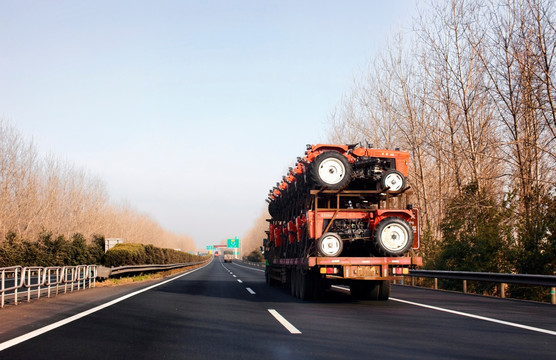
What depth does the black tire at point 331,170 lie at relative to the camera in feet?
38.8

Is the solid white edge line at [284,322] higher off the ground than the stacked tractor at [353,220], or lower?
lower

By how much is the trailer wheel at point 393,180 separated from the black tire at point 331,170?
0.83 meters

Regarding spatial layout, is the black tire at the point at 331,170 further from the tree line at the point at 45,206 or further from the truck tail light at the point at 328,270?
the tree line at the point at 45,206

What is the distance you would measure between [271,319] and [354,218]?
3891mm

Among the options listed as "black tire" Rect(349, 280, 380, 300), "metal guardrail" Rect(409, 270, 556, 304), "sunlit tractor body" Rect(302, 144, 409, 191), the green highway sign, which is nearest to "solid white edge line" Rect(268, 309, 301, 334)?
"sunlit tractor body" Rect(302, 144, 409, 191)

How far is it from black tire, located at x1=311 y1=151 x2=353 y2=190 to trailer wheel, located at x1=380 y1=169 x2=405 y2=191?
2.73 feet

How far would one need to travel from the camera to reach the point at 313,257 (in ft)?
38.0

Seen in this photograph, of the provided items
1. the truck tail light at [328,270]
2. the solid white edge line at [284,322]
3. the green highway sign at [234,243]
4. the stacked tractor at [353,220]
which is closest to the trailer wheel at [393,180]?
the stacked tractor at [353,220]

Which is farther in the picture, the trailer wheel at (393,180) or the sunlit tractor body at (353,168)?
the trailer wheel at (393,180)

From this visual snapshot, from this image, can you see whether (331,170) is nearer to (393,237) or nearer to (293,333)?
(393,237)

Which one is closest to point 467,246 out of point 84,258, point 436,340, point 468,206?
point 468,206

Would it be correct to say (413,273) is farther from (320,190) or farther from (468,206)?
(320,190)

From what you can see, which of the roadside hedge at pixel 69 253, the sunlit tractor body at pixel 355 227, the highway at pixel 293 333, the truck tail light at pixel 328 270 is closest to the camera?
the highway at pixel 293 333

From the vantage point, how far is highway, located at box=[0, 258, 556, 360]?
19.6 feet
